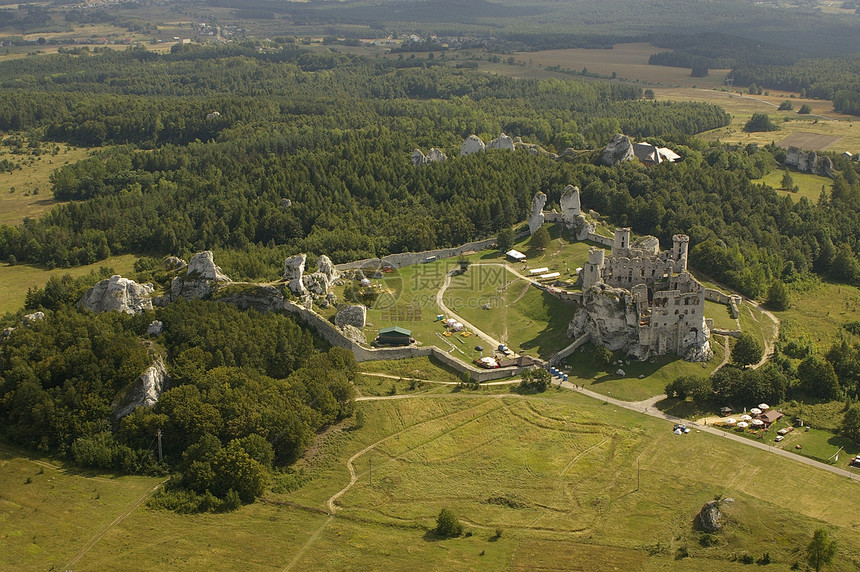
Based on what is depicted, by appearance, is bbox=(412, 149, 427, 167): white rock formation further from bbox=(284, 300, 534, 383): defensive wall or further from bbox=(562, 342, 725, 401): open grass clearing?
bbox=(562, 342, 725, 401): open grass clearing

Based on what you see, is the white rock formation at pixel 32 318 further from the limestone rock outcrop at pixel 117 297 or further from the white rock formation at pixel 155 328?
the white rock formation at pixel 155 328

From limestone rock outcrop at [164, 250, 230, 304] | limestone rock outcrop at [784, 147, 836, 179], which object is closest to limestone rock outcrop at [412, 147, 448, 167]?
limestone rock outcrop at [164, 250, 230, 304]

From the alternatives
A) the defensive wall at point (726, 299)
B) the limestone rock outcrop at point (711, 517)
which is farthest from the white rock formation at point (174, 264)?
the limestone rock outcrop at point (711, 517)

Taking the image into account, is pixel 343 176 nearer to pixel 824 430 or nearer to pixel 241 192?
pixel 241 192

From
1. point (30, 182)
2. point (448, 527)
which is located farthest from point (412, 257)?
point (30, 182)

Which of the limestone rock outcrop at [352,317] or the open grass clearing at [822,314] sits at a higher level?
the limestone rock outcrop at [352,317]

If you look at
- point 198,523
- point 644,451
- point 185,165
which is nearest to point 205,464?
point 198,523

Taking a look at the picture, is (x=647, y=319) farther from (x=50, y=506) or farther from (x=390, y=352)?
(x=50, y=506)
